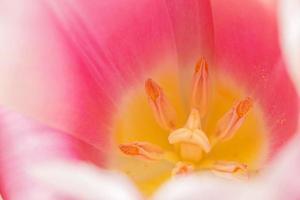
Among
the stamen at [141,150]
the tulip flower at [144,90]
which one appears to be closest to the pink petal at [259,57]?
the tulip flower at [144,90]

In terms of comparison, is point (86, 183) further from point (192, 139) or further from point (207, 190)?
point (192, 139)

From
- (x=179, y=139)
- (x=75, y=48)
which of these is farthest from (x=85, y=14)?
(x=179, y=139)

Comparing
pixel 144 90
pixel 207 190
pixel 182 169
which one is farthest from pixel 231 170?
pixel 207 190

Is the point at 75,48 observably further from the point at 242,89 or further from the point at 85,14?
the point at 242,89

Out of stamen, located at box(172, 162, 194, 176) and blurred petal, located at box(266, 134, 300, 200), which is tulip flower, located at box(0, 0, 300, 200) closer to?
stamen, located at box(172, 162, 194, 176)

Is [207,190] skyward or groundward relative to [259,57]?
groundward

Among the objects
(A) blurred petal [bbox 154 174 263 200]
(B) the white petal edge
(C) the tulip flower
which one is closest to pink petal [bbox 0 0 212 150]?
(C) the tulip flower

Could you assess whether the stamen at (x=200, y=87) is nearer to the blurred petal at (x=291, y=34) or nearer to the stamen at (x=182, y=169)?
the stamen at (x=182, y=169)
